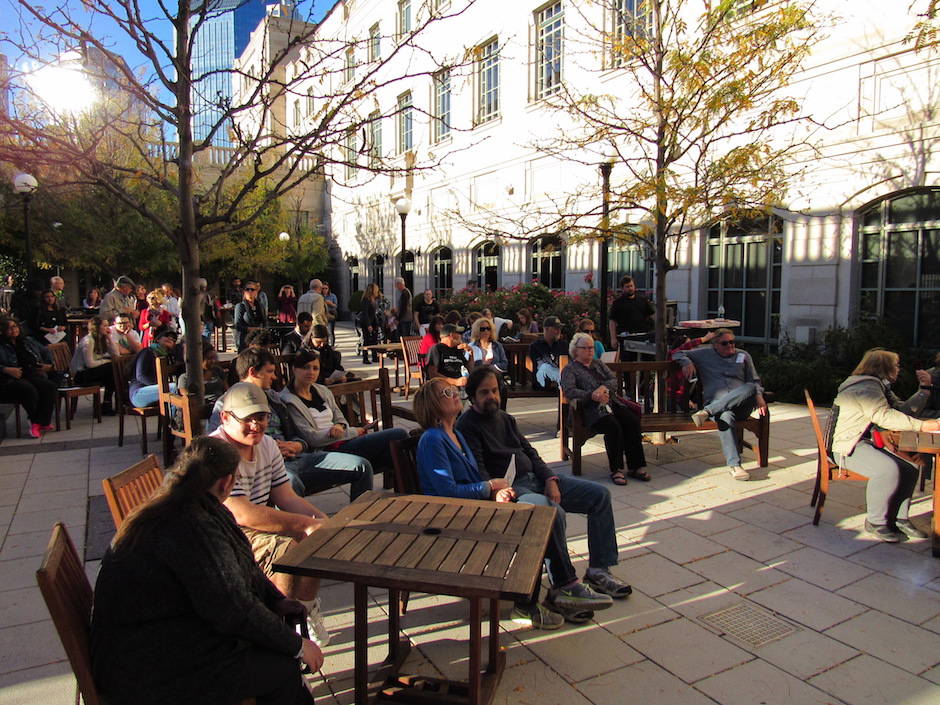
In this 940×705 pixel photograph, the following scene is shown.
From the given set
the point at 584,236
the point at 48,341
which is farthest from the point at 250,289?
the point at 584,236

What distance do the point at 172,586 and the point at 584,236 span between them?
632 cm

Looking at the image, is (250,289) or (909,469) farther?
(250,289)

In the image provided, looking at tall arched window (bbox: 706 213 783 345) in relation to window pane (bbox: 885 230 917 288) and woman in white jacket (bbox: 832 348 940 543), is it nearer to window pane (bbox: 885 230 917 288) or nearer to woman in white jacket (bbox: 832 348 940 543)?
window pane (bbox: 885 230 917 288)

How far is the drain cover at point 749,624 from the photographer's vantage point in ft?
10.7

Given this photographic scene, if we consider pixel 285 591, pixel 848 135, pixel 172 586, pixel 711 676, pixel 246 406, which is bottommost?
pixel 711 676

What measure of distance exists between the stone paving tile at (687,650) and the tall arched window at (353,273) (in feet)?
85.5

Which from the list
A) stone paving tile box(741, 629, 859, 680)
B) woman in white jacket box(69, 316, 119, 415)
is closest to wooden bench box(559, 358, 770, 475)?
stone paving tile box(741, 629, 859, 680)

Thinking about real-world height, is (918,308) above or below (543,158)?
below

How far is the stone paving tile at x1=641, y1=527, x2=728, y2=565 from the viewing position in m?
4.20

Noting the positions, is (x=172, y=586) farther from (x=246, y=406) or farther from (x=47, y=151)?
(x=47, y=151)

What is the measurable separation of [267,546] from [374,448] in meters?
1.88

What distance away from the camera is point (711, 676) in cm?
293

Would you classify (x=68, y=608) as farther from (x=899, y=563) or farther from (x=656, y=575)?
(x=899, y=563)

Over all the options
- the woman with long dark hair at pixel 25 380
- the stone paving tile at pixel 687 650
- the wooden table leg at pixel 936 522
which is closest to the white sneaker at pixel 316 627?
the stone paving tile at pixel 687 650
